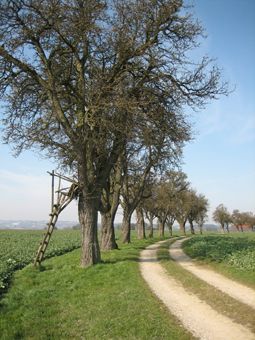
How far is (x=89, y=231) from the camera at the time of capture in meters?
20.0

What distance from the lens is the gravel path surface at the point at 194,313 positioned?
905 centimetres

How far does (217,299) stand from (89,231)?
9126mm

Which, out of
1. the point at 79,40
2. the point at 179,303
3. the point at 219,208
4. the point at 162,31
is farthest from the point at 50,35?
the point at 219,208

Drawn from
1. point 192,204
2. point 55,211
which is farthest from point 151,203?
point 55,211

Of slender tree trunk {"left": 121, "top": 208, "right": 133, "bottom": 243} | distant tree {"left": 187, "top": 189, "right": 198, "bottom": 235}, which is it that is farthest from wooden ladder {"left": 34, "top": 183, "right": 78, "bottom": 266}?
distant tree {"left": 187, "top": 189, "right": 198, "bottom": 235}

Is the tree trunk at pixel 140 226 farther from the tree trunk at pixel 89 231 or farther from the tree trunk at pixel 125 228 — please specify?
the tree trunk at pixel 89 231

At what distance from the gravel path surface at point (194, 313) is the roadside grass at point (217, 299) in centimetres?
21

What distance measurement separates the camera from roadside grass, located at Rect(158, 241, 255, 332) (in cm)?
1020

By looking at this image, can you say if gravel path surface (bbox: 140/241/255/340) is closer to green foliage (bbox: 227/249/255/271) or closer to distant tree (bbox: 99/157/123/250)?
green foliage (bbox: 227/249/255/271)

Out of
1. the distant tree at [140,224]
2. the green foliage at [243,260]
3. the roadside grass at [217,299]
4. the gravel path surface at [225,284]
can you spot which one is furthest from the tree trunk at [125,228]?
the roadside grass at [217,299]

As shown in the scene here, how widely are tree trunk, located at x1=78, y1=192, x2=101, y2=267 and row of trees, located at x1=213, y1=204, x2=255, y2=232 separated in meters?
99.8

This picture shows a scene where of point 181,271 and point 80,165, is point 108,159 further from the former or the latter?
point 181,271

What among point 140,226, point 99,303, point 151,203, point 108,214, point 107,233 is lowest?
point 99,303

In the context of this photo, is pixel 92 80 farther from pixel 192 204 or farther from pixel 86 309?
pixel 192 204
